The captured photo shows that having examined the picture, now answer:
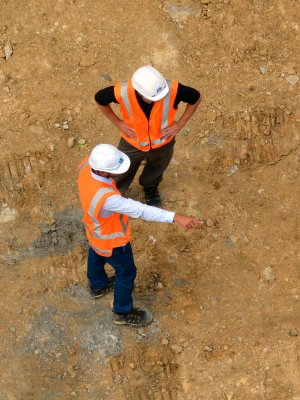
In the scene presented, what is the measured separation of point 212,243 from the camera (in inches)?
212

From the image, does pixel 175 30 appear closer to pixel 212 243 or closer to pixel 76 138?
pixel 76 138

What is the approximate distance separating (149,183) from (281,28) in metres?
3.37

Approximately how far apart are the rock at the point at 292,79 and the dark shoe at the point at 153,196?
2.62 meters

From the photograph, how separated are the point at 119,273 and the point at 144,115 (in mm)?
1599

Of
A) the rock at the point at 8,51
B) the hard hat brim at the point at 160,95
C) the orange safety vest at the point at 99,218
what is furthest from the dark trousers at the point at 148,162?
the rock at the point at 8,51

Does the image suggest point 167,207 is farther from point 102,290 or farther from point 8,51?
point 8,51

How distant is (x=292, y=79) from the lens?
6.32 metres

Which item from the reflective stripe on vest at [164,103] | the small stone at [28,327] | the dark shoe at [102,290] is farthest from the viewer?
the dark shoe at [102,290]

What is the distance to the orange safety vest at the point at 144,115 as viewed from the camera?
4.25m

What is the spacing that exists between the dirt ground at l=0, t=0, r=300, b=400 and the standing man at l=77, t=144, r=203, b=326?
69cm

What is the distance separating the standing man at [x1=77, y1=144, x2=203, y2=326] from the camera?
3645 millimetres

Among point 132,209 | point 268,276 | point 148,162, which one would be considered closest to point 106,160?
point 132,209

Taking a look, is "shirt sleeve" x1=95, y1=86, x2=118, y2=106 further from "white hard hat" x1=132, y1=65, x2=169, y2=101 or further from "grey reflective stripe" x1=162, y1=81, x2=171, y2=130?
"grey reflective stripe" x1=162, y1=81, x2=171, y2=130

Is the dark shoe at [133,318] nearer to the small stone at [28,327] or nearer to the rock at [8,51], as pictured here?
the small stone at [28,327]
